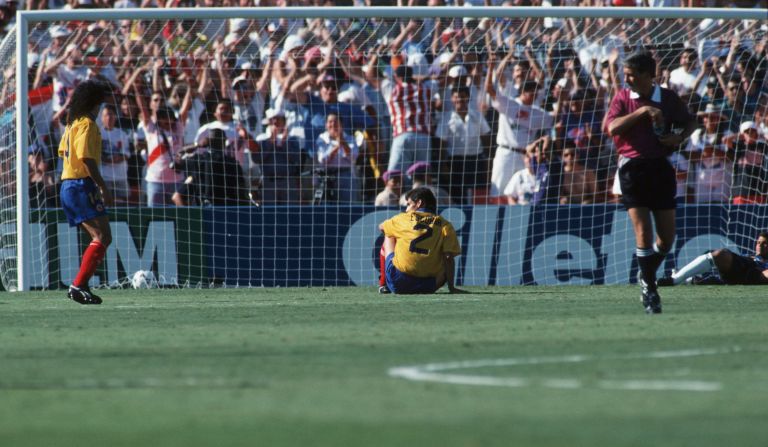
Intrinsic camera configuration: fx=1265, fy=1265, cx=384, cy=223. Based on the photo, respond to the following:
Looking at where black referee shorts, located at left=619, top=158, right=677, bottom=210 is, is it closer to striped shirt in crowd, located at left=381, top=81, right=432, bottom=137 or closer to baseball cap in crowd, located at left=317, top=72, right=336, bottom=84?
striped shirt in crowd, located at left=381, top=81, right=432, bottom=137

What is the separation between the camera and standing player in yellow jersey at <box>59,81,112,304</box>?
429 inches

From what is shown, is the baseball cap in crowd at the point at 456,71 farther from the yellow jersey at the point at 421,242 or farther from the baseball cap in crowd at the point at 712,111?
the yellow jersey at the point at 421,242

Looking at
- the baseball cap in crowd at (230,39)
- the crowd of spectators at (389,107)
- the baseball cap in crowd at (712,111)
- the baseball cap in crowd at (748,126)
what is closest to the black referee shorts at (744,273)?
the crowd of spectators at (389,107)

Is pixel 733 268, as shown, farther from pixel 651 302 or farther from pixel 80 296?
pixel 80 296

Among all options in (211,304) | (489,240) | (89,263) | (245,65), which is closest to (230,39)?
(245,65)

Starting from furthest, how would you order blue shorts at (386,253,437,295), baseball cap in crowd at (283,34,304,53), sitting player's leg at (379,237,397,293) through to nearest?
baseball cap in crowd at (283,34,304,53) → sitting player's leg at (379,237,397,293) → blue shorts at (386,253,437,295)

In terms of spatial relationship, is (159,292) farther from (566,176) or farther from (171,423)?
(171,423)

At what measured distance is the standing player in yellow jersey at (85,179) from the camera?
1090 centimetres

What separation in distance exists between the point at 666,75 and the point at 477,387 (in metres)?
11.5

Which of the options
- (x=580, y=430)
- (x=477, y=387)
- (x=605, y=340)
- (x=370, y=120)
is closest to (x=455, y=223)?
(x=370, y=120)

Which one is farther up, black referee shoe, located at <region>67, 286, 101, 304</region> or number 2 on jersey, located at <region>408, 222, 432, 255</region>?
number 2 on jersey, located at <region>408, 222, 432, 255</region>

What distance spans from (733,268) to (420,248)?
149 inches

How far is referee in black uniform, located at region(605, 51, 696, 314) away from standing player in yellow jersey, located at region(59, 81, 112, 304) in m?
4.52

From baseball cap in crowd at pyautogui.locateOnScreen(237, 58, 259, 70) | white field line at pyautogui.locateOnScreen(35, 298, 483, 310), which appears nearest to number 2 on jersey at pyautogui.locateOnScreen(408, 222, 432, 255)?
white field line at pyautogui.locateOnScreen(35, 298, 483, 310)
